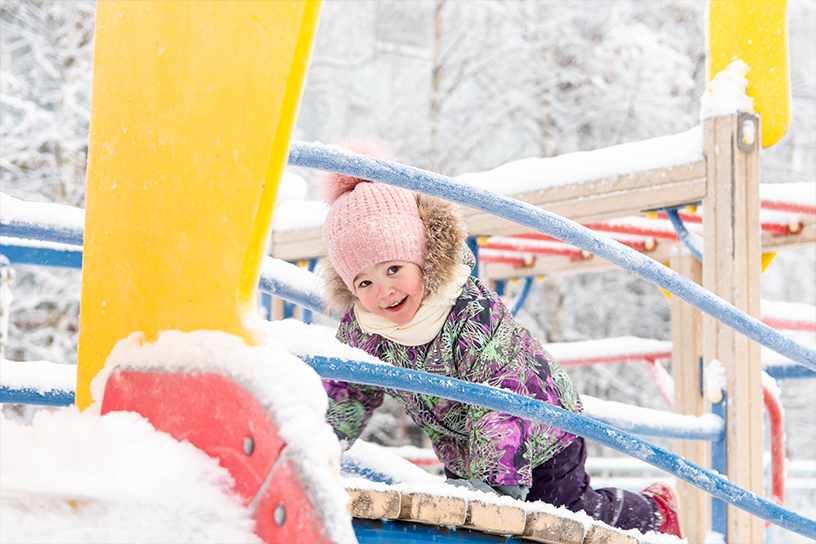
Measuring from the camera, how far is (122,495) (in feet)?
1.65

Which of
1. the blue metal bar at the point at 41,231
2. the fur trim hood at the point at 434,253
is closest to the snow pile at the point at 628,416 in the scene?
the fur trim hood at the point at 434,253

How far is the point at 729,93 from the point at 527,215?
1197mm

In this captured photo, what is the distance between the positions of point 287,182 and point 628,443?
9.92 feet

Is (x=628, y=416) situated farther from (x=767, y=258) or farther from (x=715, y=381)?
(x=767, y=258)

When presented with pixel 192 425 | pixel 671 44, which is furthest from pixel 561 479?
pixel 671 44

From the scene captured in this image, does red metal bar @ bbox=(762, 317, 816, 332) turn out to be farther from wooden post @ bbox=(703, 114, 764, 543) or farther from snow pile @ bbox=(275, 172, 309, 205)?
snow pile @ bbox=(275, 172, 309, 205)

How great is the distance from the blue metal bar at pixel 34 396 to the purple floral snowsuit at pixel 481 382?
0.62 m

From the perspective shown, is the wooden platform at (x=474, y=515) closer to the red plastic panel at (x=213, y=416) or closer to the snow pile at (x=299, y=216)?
the red plastic panel at (x=213, y=416)

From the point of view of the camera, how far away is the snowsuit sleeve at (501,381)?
4.51 ft

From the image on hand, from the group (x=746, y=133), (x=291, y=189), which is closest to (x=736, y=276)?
(x=746, y=133)

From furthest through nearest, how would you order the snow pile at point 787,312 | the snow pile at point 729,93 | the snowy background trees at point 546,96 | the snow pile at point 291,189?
the snowy background trees at point 546,96, the snow pile at point 291,189, the snow pile at point 787,312, the snow pile at point 729,93

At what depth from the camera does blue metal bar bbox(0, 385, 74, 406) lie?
1104 millimetres


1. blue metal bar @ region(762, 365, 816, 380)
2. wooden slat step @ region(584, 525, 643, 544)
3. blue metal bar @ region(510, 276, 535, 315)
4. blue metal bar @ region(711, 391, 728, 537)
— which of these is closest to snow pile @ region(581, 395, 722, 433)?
blue metal bar @ region(711, 391, 728, 537)

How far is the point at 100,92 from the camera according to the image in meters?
0.61
